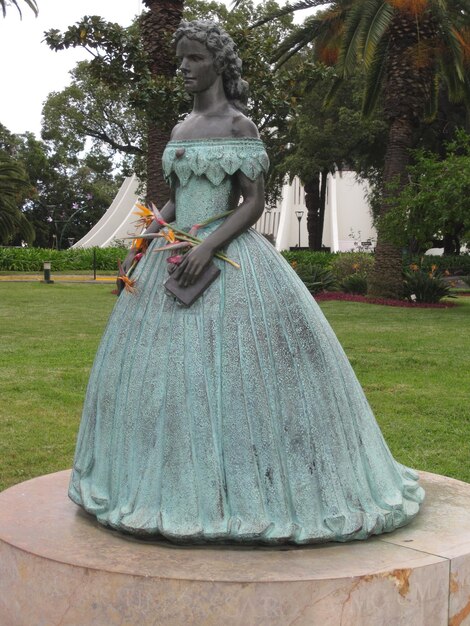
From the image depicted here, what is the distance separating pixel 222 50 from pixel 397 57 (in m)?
17.2

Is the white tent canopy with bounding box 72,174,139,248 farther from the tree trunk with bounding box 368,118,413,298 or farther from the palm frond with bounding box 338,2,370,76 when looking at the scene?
the palm frond with bounding box 338,2,370,76

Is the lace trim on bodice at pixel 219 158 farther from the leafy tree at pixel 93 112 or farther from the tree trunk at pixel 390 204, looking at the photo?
the leafy tree at pixel 93 112

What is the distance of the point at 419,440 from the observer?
7.16 meters

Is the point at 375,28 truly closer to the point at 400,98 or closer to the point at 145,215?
the point at 400,98

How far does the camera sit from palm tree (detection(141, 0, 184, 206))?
16812mm

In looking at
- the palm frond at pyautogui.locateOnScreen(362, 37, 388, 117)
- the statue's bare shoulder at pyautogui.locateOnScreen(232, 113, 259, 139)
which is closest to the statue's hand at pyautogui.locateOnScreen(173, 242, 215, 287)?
the statue's bare shoulder at pyautogui.locateOnScreen(232, 113, 259, 139)

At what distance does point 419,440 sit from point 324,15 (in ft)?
49.3

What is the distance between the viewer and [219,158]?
11.0 ft

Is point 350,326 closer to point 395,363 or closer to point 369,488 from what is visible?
point 395,363

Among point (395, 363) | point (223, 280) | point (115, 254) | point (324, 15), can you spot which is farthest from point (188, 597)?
point (115, 254)

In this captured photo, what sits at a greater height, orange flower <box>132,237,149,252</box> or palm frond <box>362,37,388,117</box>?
palm frond <box>362,37,388,117</box>

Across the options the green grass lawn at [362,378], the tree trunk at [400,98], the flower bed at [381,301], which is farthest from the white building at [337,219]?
the green grass lawn at [362,378]

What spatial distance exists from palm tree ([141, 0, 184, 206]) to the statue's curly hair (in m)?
13.3

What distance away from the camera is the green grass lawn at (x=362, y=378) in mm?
6777
